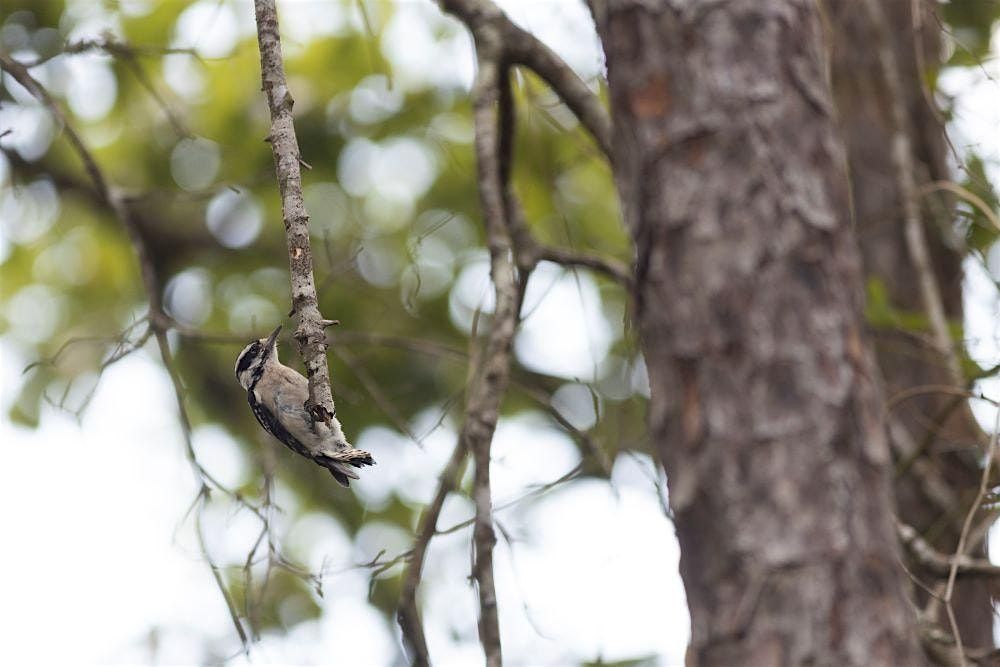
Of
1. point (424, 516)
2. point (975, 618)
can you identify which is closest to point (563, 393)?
point (975, 618)

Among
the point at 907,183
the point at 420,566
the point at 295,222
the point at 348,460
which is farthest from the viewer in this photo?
the point at 907,183

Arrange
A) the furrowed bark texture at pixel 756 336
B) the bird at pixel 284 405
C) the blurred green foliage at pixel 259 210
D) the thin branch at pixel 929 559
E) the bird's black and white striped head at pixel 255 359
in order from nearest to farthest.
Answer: the furrowed bark texture at pixel 756 336 < the thin branch at pixel 929 559 < the bird at pixel 284 405 < the bird's black and white striped head at pixel 255 359 < the blurred green foliage at pixel 259 210

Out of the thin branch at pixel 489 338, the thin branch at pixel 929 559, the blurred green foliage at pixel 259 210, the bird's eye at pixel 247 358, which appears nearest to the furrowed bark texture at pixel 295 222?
the thin branch at pixel 489 338

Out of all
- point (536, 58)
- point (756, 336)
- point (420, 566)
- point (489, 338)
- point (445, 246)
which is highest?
point (756, 336)

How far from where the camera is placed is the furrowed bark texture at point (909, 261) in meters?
4.65

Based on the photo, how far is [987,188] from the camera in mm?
3898

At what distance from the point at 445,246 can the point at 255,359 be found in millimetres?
2749

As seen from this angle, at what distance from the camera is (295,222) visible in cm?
241

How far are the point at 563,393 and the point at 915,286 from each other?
7.01 feet

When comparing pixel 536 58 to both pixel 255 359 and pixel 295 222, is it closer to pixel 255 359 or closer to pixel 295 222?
pixel 295 222

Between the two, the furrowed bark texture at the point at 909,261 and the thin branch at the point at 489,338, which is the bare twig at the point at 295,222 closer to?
the thin branch at the point at 489,338

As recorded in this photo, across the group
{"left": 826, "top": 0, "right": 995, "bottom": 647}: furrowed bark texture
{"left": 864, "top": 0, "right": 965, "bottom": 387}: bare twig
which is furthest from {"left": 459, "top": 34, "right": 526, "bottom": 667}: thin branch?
{"left": 864, "top": 0, "right": 965, "bottom": 387}: bare twig

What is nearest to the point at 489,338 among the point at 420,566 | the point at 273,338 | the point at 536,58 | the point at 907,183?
the point at 420,566

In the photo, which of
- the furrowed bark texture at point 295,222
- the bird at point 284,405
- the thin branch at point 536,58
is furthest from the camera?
the bird at point 284,405
